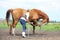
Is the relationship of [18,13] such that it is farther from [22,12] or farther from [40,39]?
[40,39]

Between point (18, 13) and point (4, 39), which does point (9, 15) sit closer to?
point (18, 13)

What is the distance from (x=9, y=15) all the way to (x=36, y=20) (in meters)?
1.94

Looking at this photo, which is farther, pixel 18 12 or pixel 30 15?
pixel 18 12

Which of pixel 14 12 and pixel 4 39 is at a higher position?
pixel 14 12

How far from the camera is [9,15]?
687 inches

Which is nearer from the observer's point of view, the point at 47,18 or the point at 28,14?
the point at 28,14

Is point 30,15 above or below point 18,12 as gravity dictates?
below

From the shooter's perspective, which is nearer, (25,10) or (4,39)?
(4,39)

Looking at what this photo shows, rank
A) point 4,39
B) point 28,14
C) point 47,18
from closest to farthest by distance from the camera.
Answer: point 4,39, point 28,14, point 47,18

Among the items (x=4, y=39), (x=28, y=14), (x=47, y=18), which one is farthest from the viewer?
(x=47, y=18)

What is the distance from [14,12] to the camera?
17.0 m

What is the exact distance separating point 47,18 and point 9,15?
8.85ft

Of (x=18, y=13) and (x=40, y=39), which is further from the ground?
(x=18, y=13)

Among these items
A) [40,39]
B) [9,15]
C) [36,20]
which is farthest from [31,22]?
[40,39]
